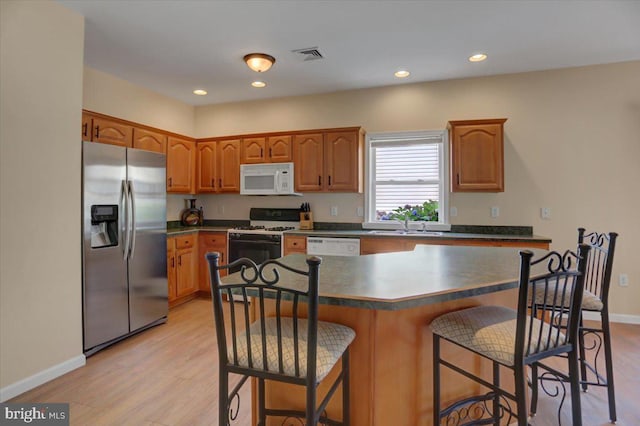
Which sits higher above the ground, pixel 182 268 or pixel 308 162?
pixel 308 162

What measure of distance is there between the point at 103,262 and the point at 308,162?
8.10 ft

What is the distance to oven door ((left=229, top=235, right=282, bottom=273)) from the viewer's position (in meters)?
3.96

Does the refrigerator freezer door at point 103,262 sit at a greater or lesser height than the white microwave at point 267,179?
lesser

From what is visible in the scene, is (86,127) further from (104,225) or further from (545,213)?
(545,213)

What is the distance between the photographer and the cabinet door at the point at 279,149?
4234 millimetres

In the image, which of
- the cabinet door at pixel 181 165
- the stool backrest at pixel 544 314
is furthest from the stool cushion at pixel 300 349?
the cabinet door at pixel 181 165

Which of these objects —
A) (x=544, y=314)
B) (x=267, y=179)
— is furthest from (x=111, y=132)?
(x=544, y=314)

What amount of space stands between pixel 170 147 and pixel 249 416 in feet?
11.5

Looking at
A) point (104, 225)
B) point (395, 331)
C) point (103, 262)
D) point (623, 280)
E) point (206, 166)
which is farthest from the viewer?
point (206, 166)

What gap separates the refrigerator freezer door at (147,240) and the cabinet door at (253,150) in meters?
1.21

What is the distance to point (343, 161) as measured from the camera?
401 cm

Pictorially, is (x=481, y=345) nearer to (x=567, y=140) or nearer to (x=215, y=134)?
(x=567, y=140)

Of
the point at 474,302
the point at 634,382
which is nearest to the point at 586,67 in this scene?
the point at 634,382

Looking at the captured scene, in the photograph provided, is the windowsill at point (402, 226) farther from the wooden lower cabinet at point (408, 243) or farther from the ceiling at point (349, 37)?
the ceiling at point (349, 37)
